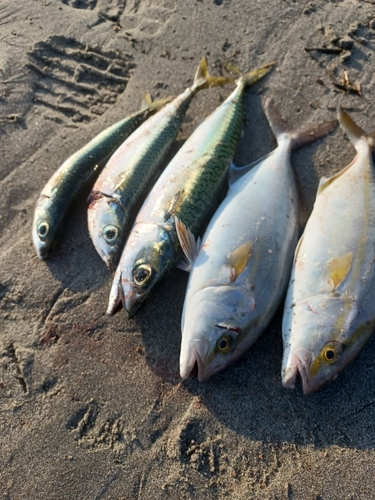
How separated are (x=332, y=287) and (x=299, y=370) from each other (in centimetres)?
58

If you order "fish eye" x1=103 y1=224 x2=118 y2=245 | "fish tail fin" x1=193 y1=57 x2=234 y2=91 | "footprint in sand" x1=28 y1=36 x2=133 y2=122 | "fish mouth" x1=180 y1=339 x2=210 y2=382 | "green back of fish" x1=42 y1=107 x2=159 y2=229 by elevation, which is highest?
"footprint in sand" x1=28 y1=36 x2=133 y2=122

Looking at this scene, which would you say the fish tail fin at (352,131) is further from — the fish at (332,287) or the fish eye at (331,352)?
the fish eye at (331,352)

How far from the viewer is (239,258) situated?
281cm

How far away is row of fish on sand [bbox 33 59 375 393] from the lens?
260 centimetres

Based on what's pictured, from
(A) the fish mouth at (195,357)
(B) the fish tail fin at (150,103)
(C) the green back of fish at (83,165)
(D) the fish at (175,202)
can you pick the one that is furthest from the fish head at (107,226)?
(B) the fish tail fin at (150,103)

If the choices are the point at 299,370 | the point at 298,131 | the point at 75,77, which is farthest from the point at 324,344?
the point at 75,77

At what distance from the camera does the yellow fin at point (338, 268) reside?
2682mm

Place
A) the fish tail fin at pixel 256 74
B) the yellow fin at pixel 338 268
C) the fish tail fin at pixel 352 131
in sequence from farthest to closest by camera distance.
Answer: the fish tail fin at pixel 256 74
the fish tail fin at pixel 352 131
the yellow fin at pixel 338 268

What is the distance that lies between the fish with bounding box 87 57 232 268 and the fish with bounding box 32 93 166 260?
0.13 meters

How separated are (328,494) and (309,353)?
84cm

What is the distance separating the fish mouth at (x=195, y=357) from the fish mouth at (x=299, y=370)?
0.53 m

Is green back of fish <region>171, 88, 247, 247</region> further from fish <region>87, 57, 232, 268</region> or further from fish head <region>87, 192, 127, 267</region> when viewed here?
fish head <region>87, 192, 127, 267</region>

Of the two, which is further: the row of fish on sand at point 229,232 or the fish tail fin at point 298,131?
the fish tail fin at point 298,131

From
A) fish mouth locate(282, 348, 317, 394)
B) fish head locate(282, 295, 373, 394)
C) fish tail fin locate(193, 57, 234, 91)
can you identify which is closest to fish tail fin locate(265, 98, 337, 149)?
fish tail fin locate(193, 57, 234, 91)
